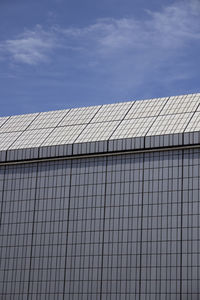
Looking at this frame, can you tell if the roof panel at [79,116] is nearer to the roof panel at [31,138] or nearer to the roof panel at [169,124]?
the roof panel at [31,138]

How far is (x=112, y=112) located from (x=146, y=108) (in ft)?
13.0

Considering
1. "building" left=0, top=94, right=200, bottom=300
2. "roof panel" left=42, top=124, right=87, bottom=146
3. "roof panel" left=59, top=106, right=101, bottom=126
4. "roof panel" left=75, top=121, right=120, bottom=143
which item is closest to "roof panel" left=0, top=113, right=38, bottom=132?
"building" left=0, top=94, right=200, bottom=300

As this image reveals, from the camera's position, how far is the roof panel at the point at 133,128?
6734 cm

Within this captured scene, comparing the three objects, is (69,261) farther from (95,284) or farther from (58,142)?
(58,142)

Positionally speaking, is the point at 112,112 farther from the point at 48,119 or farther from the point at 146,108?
the point at 48,119

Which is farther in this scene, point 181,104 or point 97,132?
point 97,132

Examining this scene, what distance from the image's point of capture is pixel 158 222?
206 ft

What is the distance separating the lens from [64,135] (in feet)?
238

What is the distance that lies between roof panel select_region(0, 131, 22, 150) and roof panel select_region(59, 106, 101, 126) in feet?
17.7

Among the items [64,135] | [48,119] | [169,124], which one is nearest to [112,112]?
[64,135]

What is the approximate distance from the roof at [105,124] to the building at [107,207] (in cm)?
15

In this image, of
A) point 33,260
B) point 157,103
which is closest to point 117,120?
point 157,103

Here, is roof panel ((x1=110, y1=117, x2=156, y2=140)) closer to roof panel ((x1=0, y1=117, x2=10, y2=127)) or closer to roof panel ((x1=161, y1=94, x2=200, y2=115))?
roof panel ((x1=161, y1=94, x2=200, y2=115))

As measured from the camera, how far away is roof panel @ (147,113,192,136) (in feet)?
215
